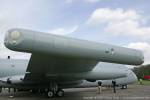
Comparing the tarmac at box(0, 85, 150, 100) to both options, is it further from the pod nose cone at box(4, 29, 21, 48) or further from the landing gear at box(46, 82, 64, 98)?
the pod nose cone at box(4, 29, 21, 48)

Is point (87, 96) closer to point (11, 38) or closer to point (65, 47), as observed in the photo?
point (65, 47)

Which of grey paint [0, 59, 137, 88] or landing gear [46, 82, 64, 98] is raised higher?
grey paint [0, 59, 137, 88]

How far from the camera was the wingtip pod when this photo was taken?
9094 mm

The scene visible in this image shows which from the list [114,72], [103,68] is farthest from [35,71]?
[114,72]

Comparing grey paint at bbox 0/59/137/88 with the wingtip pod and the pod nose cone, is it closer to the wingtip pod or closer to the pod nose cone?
the wingtip pod

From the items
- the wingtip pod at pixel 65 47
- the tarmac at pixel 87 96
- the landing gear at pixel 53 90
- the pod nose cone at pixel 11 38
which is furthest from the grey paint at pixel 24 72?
the pod nose cone at pixel 11 38

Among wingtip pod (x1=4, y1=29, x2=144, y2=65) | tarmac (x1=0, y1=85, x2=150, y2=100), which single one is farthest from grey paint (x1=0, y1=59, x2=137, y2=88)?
wingtip pod (x1=4, y1=29, x2=144, y2=65)

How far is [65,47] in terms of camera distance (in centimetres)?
970

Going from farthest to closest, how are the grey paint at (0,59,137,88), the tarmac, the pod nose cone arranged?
the grey paint at (0,59,137,88) → the tarmac → the pod nose cone

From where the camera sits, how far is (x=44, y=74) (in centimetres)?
1825

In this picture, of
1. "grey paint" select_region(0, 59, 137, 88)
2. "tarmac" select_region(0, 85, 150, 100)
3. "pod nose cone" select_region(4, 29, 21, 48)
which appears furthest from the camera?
"grey paint" select_region(0, 59, 137, 88)

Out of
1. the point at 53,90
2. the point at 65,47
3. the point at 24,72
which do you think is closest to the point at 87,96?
the point at 53,90

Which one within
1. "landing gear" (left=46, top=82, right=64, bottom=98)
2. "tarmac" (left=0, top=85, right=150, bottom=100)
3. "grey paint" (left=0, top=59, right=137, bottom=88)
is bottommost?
"tarmac" (left=0, top=85, right=150, bottom=100)

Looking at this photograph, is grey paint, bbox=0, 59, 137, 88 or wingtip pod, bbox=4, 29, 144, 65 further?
grey paint, bbox=0, 59, 137, 88
